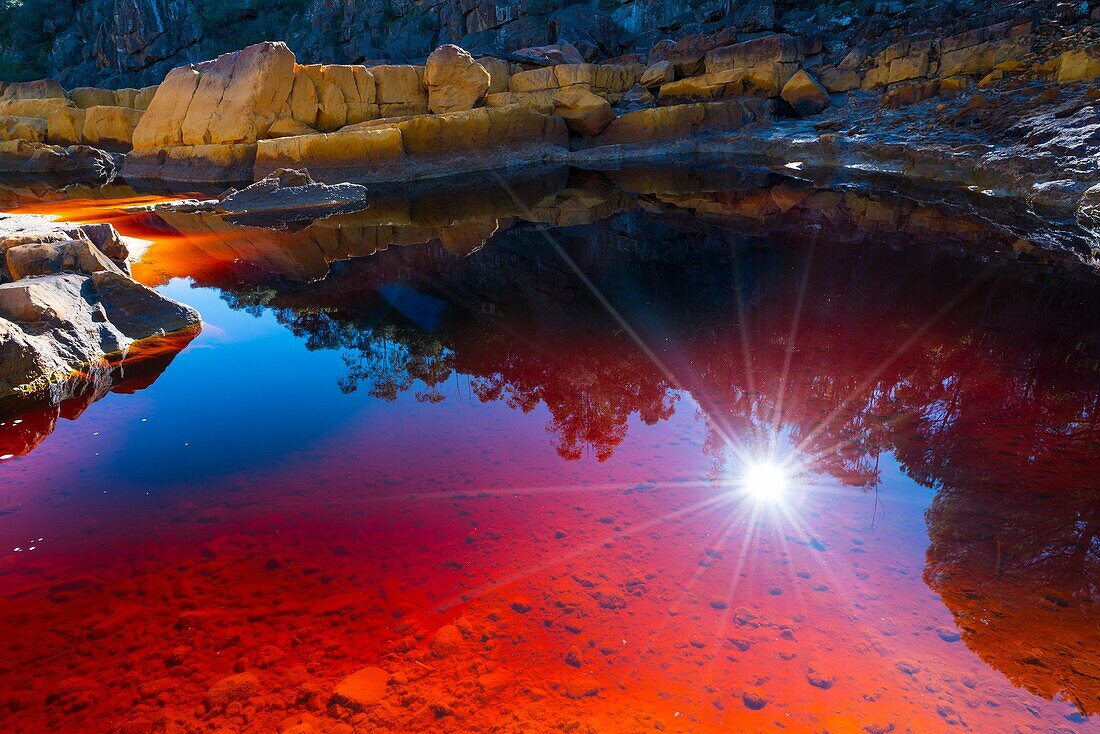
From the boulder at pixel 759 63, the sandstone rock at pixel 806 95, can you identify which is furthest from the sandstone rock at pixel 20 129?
the sandstone rock at pixel 806 95

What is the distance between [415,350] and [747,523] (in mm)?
3715

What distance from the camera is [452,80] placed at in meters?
20.6

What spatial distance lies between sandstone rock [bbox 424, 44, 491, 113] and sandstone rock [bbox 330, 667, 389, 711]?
67.5 ft

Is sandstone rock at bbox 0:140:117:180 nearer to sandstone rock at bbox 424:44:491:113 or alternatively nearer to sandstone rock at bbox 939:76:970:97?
sandstone rock at bbox 424:44:491:113

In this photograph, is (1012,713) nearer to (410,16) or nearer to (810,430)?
(810,430)

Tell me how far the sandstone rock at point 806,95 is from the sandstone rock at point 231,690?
24330 mm

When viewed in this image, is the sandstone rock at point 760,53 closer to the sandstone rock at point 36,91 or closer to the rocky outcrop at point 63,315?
the rocky outcrop at point 63,315

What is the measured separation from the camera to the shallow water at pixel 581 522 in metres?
2.47

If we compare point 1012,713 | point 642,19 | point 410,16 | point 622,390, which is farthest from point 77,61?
point 1012,713

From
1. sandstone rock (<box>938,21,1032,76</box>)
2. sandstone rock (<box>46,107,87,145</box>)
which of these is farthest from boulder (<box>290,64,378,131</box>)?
sandstone rock (<box>938,21,1032,76</box>)

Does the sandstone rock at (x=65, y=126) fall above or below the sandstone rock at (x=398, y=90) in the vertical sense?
below

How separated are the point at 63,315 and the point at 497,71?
21.2 m

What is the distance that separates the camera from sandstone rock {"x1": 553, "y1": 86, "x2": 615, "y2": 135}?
21594mm

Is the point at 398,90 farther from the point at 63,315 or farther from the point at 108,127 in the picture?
the point at 63,315
